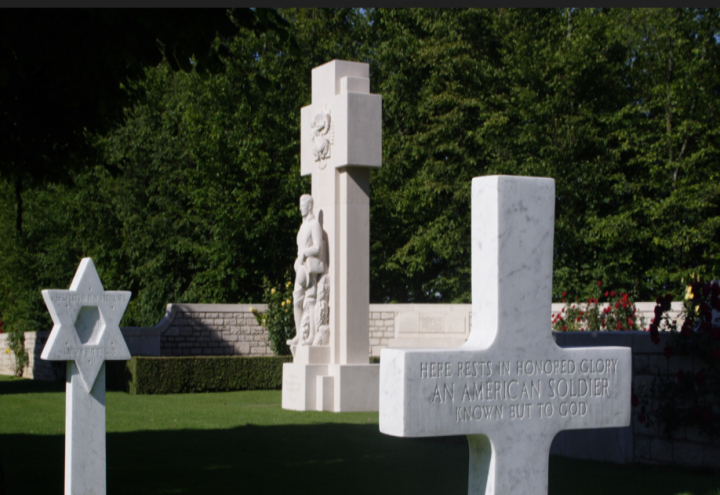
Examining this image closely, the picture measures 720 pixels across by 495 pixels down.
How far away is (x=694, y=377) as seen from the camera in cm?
778

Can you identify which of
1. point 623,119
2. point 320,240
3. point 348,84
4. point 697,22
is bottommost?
point 320,240

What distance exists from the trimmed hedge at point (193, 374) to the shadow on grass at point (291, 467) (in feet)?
21.2

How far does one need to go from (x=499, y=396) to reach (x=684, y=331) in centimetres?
453

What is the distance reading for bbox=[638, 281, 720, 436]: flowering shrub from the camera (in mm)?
7605

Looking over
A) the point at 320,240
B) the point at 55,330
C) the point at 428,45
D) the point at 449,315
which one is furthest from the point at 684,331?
the point at 428,45

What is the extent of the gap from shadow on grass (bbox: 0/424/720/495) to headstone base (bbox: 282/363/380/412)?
3.21m

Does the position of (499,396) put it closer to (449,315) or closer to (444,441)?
(444,441)

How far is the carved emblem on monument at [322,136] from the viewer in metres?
15.2

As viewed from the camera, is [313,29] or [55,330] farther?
[313,29]

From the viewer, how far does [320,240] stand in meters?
15.1

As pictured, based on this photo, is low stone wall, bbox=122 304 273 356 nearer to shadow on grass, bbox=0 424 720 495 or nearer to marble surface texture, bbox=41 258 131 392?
shadow on grass, bbox=0 424 720 495

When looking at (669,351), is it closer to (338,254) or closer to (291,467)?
(291,467)

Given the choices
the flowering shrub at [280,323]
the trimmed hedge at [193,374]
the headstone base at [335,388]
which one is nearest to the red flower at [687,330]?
the headstone base at [335,388]

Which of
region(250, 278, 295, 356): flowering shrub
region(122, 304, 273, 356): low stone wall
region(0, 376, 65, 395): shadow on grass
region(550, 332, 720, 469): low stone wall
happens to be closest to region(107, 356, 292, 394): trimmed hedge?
region(0, 376, 65, 395): shadow on grass
